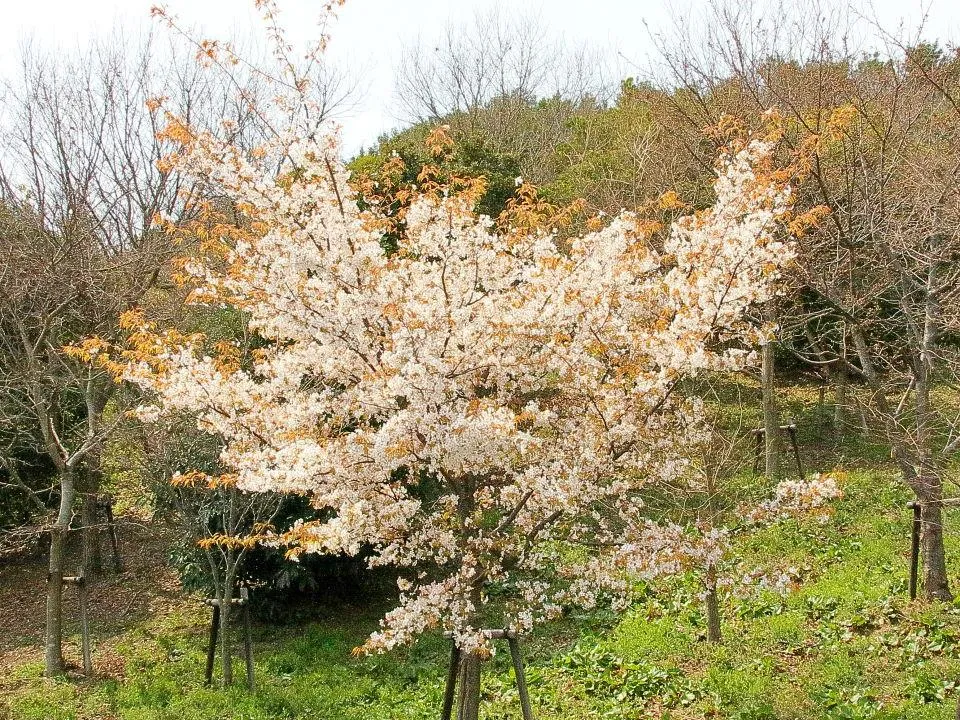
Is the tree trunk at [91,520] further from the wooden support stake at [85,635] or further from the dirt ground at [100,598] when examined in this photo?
the wooden support stake at [85,635]

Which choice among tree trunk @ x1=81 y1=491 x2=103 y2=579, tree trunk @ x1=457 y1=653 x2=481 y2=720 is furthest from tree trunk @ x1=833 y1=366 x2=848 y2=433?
tree trunk @ x1=81 y1=491 x2=103 y2=579

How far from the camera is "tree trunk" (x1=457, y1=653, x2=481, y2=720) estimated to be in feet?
17.5

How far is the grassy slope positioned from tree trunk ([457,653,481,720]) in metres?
1.92

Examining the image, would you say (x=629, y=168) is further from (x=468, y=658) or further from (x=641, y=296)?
(x=468, y=658)

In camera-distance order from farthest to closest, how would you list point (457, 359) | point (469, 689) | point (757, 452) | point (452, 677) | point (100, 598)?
point (757, 452) < point (100, 598) < point (452, 677) < point (469, 689) < point (457, 359)

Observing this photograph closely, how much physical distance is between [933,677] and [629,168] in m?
11.0

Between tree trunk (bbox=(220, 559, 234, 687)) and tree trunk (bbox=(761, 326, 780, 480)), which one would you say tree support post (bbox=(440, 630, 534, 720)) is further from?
tree trunk (bbox=(761, 326, 780, 480))

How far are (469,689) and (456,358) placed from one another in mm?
2293

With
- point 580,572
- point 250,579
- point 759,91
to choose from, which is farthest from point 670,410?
point 250,579

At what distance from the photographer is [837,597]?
8.34 m

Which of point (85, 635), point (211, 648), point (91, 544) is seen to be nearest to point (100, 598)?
point (91, 544)

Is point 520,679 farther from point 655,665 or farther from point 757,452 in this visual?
point 757,452

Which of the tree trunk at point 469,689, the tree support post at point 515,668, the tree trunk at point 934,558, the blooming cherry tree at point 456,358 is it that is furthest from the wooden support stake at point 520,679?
the tree trunk at point 934,558

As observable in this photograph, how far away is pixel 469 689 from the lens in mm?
5359
